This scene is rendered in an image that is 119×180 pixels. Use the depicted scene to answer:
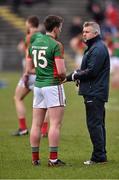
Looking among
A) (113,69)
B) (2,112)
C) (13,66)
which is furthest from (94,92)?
(13,66)

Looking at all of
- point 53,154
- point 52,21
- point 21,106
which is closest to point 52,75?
point 52,21

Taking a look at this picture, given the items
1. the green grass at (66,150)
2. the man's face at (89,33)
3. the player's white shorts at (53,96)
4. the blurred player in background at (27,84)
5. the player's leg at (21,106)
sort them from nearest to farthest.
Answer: the green grass at (66,150) < the player's white shorts at (53,96) < the man's face at (89,33) < the blurred player in background at (27,84) < the player's leg at (21,106)

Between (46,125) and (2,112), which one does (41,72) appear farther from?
(2,112)

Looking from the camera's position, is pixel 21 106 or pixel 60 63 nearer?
pixel 60 63

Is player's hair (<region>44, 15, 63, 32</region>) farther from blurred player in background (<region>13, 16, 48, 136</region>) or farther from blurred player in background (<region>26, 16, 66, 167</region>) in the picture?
blurred player in background (<region>13, 16, 48, 136</region>)

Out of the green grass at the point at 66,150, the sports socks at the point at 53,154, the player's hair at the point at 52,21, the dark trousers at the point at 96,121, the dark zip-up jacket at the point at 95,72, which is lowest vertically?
the green grass at the point at 66,150

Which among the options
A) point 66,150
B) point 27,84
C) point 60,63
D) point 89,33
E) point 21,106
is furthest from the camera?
point 21,106

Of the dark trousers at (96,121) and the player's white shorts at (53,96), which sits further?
the dark trousers at (96,121)

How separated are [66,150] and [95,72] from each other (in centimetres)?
223

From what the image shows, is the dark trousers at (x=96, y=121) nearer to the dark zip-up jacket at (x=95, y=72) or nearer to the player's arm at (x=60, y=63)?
the dark zip-up jacket at (x=95, y=72)

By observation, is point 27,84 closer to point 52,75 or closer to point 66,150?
point 66,150

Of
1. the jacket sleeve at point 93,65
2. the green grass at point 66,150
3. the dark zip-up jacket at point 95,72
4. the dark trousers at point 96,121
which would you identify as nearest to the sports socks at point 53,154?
the green grass at point 66,150

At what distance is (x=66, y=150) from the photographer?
13172mm

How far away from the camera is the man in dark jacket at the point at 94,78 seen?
11.4 metres
